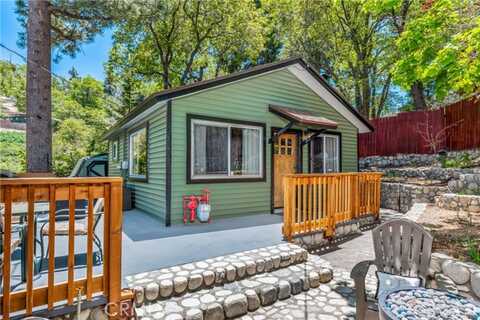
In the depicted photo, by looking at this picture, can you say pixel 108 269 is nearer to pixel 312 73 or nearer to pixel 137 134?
pixel 137 134

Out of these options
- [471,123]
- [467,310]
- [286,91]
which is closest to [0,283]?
[467,310]

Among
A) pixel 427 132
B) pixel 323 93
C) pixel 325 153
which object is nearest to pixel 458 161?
pixel 427 132

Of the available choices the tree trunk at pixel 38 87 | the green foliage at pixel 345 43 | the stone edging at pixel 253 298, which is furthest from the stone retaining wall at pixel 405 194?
the tree trunk at pixel 38 87

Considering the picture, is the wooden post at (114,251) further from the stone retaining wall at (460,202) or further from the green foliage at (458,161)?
the green foliage at (458,161)

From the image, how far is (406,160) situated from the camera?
42.2 feet

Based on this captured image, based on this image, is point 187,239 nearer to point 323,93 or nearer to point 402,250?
point 402,250

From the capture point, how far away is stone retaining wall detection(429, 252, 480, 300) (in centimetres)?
297

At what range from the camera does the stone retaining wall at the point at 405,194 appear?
812 centimetres

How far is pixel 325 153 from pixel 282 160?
1.96 meters

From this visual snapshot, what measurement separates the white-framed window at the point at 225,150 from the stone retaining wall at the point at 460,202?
473cm

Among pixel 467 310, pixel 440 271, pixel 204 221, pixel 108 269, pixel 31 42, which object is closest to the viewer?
pixel 467 310

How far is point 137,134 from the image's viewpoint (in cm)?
826

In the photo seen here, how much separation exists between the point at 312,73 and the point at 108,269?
742 centimetres

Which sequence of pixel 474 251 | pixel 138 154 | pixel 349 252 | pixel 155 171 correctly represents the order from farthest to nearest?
pixel 138 154
pixel 155 171
pixel 349 252
pixel 474 251
